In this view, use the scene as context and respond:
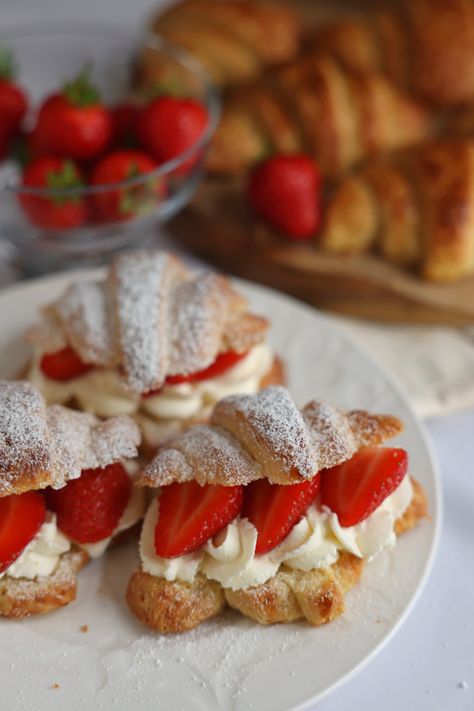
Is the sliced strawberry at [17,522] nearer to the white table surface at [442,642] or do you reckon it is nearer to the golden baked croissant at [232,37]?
the white table surface at [442,642]

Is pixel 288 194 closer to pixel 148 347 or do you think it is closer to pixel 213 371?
pixel 213 371

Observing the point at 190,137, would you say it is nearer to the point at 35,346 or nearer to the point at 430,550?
the point at 35,346

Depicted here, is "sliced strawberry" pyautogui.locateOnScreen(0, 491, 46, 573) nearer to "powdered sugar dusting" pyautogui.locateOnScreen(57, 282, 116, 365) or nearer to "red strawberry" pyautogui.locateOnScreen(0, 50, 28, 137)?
"powdered sugar dusting" pyautogui.locateOnScreen(57, 282, 116, 365)

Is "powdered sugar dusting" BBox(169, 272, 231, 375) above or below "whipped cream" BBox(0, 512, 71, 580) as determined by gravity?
above

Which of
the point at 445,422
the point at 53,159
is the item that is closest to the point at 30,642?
the point at 445,422

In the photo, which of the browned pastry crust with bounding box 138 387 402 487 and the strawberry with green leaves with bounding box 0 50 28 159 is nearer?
the browned pastry crust with bounding box 138 387 402 487

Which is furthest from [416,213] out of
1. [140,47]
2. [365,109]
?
[140,47]

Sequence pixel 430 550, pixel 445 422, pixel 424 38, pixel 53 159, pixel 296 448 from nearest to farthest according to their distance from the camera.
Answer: pixel 296 448 → pixel 430 550 → pixel 445 422 → pixel 53 159 → pixel 424 38

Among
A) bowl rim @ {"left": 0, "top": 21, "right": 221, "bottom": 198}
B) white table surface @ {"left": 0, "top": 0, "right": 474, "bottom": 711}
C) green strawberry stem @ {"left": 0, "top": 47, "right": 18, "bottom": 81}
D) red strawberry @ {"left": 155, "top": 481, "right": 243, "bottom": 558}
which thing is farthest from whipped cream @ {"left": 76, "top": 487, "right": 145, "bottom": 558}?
green strawberry stem @ {"left": 0, "top": 47, "right": 18, "bottom": 81}
